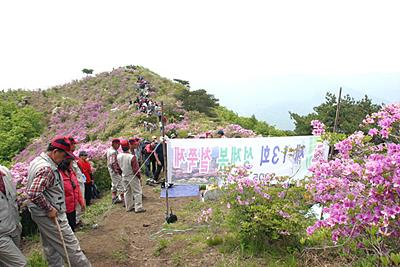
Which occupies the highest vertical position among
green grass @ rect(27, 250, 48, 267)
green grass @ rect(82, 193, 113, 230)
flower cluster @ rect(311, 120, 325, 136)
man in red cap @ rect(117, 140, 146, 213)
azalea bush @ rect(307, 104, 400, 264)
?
flower cluster @ rect(311, 120, 325, 136)

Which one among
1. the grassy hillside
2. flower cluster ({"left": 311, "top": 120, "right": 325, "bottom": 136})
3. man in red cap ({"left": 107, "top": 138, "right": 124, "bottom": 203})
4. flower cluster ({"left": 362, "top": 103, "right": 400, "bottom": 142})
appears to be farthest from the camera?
the grassy hillside

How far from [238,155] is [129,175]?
2.48 metres

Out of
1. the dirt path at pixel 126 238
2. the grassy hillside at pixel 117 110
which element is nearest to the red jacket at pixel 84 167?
the dirt path at pixel 126 238

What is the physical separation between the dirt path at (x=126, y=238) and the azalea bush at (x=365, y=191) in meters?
2.86

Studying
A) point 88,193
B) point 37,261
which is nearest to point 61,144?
point 37,261

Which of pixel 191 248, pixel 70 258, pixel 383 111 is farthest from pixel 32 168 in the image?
pixel 383 111

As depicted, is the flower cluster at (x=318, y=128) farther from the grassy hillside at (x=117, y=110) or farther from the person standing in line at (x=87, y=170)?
the grassy hillside at (x=117, y=110)

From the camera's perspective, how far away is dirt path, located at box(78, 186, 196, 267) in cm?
535

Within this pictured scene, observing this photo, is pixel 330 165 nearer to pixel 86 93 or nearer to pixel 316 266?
pixel 316 266

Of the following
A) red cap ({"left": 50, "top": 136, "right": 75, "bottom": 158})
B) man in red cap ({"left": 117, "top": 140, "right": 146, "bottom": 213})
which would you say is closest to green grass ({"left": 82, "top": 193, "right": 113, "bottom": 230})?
man in red cap ({"left": 117, "top": 140, "right": 146, "bottom": 213})

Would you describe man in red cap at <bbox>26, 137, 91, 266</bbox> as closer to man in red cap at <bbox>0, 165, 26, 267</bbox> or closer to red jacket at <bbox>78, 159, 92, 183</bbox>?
man in red cap at <bbox>0, 165, 26, 267</bbox>

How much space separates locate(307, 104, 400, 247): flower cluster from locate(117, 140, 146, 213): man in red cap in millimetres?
4805

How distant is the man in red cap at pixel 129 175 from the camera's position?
7.46m

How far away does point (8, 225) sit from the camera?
12.2 feet
